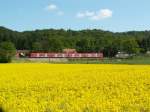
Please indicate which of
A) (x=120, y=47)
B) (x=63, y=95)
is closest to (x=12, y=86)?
(x=63, y=95)

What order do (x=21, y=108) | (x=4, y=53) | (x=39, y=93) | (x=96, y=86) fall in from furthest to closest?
(x=4, y=53), (x=96, y=86), (x=39, y=93), (x=21, y=108)

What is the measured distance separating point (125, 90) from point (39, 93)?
10.5 ft

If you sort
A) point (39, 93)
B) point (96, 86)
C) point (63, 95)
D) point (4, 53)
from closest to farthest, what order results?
point (63, 95), point (39, 93), point (96, 86), point (4, 53)

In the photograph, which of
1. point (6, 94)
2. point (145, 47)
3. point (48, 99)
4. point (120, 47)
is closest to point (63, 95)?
point (48, 99)

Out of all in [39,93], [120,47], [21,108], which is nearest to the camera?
[21,108]

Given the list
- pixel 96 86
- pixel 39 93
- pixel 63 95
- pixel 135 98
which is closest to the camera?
pixel 135 98

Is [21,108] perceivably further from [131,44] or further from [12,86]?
[131,44]

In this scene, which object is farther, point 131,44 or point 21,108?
point 131,44

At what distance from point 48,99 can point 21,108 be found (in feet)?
8.21

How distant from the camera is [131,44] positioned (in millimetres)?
180875

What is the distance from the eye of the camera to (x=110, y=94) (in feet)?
52.2

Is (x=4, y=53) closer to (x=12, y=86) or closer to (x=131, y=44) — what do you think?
(x=12, y=86)

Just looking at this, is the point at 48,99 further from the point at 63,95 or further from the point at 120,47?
the point at 120,47

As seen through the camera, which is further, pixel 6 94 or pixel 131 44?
pixel 131 44
